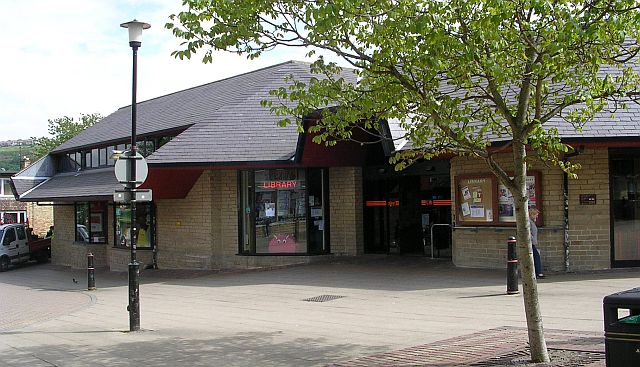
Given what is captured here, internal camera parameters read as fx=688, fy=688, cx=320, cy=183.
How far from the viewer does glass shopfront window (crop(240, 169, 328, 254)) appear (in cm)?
1978

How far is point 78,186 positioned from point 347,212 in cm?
1202

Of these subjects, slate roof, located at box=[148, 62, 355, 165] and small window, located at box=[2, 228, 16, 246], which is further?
small window, located at box=[2, 228, 16, 246]

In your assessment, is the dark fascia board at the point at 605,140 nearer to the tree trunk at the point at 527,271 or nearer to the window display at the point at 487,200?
the window display at the point at 487,200

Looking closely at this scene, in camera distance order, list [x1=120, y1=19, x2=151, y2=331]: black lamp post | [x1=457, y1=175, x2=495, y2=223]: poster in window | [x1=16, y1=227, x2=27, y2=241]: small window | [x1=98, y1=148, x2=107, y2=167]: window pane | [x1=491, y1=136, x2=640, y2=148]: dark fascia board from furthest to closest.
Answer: [x1=16, y1=227, x2=27, y2=241]: small window, [x1=98, y1=148, x2=107, y2=167]: window pane, [x1=457, y1=175, x2=495, y2=223]: poster in window, [x1=491, y1=136, x2=640, y2=148]: dark fascia board, [x1=120, y1=19, x2=151, y2=331]: black lamp post

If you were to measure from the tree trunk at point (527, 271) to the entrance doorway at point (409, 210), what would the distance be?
10875 mm

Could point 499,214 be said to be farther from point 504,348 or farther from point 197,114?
point 197,114

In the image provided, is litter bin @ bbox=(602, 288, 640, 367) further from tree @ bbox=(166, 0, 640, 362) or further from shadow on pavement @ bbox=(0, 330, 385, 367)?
shadow on pavement @ bbox=(0, 330, 385, 367)

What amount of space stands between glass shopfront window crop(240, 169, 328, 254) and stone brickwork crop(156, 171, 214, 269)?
37.2 inches

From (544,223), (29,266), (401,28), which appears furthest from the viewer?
(29,266)

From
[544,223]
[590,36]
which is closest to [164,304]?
[544,223]

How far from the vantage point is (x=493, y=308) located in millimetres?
10992

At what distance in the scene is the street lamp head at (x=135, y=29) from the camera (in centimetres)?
1173

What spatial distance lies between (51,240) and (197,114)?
13.9 m

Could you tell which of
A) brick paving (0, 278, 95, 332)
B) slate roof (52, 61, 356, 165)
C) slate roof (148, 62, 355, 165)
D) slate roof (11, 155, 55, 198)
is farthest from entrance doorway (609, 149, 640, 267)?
slate roof (11, 155, 55, 198)
